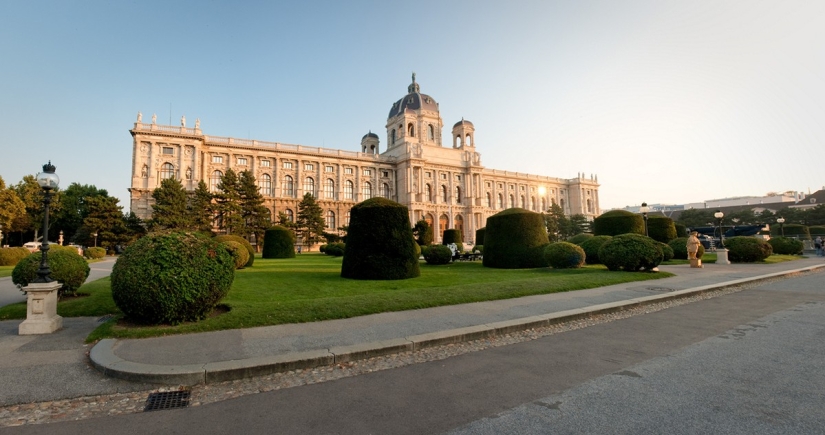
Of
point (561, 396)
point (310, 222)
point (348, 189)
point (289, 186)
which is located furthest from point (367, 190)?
point (561, 396)

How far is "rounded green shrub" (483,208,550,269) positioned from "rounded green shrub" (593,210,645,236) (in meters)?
8.06

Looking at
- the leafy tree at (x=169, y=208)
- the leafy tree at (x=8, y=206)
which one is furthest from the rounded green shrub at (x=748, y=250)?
the leafy tree at (x=8, y=206)

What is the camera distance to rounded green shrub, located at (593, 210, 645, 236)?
2328 centimetres

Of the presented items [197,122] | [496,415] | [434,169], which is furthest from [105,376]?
[434,169]

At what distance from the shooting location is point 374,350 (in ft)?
17.3

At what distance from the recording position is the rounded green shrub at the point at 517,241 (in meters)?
17.8

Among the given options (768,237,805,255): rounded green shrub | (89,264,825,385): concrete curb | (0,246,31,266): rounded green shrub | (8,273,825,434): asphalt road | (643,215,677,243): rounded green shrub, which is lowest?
(8,273,825,434): asphalt road

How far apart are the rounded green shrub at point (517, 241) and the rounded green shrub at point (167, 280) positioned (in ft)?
44.5

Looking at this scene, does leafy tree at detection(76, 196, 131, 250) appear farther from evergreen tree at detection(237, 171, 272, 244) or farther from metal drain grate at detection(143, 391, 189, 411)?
metal drain grate at detection(143, 391, 189, 411)

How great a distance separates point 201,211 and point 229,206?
2.84 meters

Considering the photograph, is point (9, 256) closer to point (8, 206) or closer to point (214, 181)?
point (8, 206)

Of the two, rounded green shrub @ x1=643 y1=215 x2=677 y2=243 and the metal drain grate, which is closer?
the metal drain grate

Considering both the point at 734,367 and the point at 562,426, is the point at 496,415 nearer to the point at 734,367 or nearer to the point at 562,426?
the point at 562,426

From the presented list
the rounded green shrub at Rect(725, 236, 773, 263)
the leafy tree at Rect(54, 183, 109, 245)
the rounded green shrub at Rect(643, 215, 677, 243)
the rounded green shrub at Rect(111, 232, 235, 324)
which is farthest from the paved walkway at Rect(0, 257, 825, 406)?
the leafy tree at Rect(54, 183, 109, 245)
